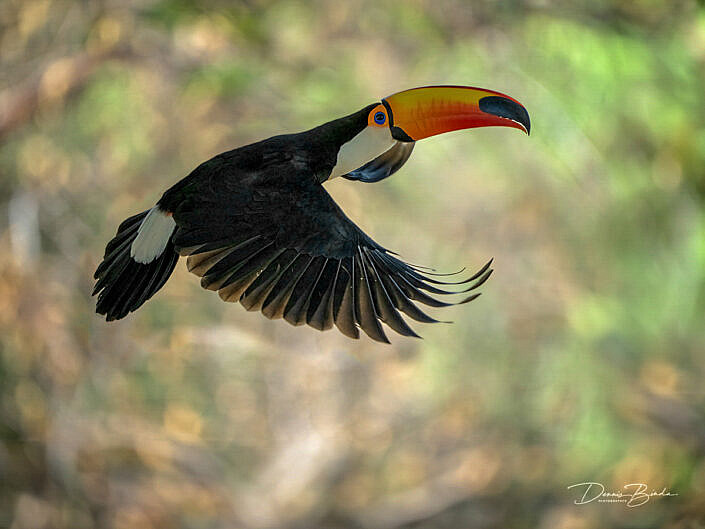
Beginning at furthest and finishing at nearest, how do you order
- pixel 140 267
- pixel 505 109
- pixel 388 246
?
pixel 388 246
pixel 140 267
pixel 505 109

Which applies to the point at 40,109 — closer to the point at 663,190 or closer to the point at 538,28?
the point at 538,28

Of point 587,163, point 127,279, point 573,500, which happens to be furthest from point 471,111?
point 573,500

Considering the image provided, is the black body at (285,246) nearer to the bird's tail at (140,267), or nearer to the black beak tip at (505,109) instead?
the bird's tail at (140,267)

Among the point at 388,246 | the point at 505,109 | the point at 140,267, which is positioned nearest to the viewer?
the point at 505,109

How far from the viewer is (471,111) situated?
84 centimetres

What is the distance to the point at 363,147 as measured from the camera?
3.02ft

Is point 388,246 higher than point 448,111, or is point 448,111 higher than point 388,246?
point 388,246

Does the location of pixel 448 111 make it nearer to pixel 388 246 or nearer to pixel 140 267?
pixel 140 267

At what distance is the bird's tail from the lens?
0.93 m

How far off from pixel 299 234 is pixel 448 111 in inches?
7.7

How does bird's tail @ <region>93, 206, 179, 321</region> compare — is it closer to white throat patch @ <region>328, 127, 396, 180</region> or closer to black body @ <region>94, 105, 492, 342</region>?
black body @ <region>94, 105, 492, 342</region>

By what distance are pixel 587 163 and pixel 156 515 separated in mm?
2004

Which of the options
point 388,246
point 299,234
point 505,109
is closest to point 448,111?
point 505,109

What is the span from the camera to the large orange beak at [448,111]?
82 centimetres
